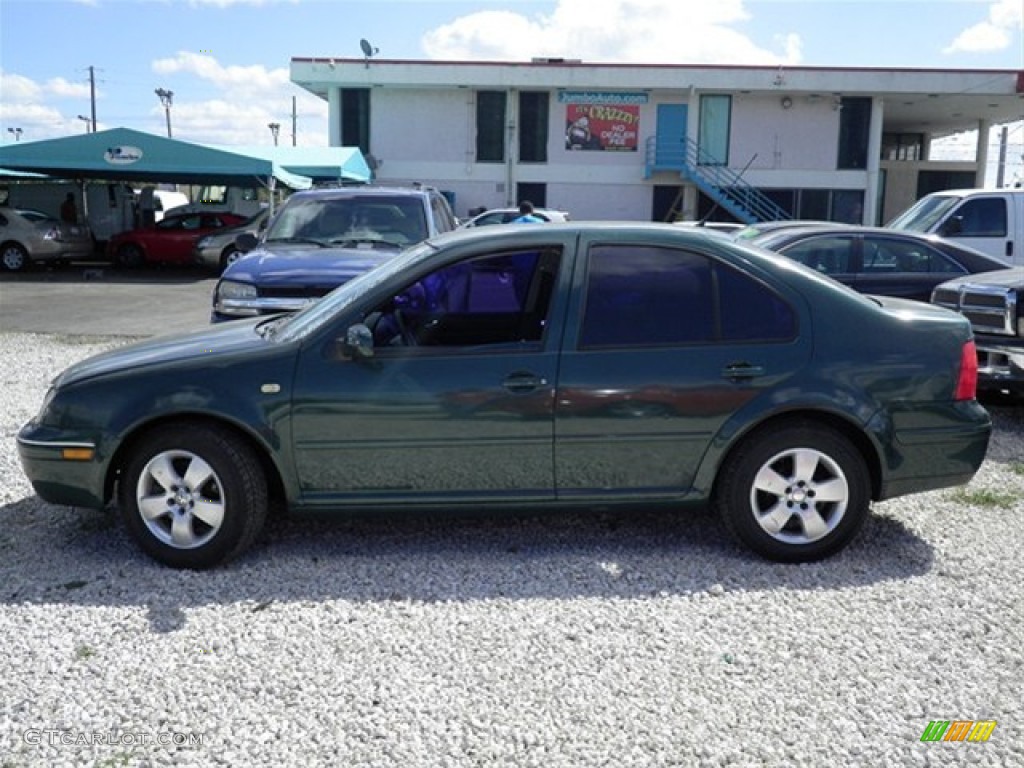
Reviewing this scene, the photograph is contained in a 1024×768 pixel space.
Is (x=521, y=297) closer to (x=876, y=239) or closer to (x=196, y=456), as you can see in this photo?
(x=196, y=456)

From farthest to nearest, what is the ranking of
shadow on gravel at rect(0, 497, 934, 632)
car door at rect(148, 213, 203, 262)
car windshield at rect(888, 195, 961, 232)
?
car door at rect(148, 213, 203, 262), car windshield at rect(888, 195, 961, 232), shadow on gravel at rect(0, 497, 934, 632)

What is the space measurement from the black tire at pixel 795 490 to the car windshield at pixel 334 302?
182 centimetres

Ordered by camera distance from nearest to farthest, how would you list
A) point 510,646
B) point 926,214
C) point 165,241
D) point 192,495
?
point 510,646 → point 192,495 → point 926,214 → point 165,241

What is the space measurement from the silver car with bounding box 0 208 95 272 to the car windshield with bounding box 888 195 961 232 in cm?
1902

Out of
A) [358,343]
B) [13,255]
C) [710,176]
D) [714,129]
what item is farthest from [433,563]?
[714,129]

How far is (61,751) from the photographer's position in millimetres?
2975

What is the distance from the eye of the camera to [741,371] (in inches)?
170

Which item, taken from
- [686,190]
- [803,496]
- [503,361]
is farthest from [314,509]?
[686,190]

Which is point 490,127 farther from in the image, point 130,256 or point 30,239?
point 30,239

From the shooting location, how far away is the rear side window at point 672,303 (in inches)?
172

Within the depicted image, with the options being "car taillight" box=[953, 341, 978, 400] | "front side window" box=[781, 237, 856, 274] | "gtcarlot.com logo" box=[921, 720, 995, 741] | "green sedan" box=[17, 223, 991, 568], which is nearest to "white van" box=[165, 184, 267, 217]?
"front side window" box=[781, 237, 856, 274]

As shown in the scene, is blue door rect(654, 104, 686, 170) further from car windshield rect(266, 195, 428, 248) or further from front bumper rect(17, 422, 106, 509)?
front bumper rect(17, 422, 106, 509)

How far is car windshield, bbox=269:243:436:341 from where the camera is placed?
4414mm

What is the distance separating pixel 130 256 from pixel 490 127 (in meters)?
12.4
